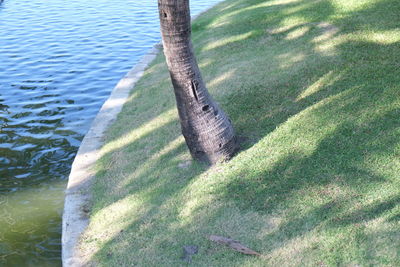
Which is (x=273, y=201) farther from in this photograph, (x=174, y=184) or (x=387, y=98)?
(x=387, y=98)

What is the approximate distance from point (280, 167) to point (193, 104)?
132 cm

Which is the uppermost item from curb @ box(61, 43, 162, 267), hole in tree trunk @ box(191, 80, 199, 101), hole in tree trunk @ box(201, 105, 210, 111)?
hole in tree trunk @ box(191, 80, 199, 101)

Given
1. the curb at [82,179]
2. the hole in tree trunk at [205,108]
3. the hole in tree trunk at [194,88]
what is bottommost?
the curb at [82,179]

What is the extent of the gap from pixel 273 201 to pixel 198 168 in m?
1.36

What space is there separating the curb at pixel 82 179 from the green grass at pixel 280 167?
0.49ft

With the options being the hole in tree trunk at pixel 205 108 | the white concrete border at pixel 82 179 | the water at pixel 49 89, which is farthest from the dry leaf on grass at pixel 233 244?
the water at pixel 49 89

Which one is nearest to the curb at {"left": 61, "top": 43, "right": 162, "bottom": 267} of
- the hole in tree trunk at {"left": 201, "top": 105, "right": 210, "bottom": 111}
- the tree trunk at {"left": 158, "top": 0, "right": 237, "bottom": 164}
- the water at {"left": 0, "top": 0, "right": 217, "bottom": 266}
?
the water at {"left": 0, "top": 0, "right": 217, "bottom": 266}

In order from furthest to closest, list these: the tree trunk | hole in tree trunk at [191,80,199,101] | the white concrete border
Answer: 1. hole in tree trunk at [191,80,199,101]
2. the tree trunk
3. the white concrete border

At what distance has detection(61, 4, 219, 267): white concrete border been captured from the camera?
6381mm

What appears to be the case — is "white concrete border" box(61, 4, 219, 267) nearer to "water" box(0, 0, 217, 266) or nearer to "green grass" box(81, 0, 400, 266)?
"green grass" box(81, 0, 400, 266)

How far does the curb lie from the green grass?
150 mm

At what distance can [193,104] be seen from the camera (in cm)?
695

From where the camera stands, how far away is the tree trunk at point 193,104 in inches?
262

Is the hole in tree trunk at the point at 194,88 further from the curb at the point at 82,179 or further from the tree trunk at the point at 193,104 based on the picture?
the curb at the point at 82,179
